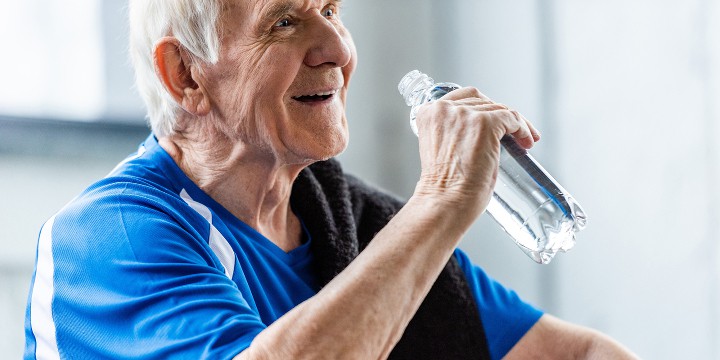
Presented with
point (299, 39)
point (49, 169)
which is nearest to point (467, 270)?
point (299, 39)

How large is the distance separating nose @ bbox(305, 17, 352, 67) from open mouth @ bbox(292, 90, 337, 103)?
34 millimetres

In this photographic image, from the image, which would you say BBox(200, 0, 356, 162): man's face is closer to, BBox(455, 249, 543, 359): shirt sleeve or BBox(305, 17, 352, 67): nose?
BBox(305, 17, 352, 67): nose

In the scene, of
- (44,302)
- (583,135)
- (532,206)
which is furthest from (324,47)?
(583,135)

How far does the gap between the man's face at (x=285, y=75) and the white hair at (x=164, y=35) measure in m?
0.02

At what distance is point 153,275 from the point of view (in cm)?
86

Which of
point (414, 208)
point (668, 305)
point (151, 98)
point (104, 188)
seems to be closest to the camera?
point (414, 208)

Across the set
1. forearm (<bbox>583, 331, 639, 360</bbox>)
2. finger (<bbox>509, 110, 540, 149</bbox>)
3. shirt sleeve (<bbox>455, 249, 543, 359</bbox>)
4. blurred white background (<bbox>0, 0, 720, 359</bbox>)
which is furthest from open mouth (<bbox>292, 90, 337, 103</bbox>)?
blurred white background (<bbox>0, 0, 720, 359</bbox>)

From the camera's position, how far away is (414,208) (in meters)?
0.86

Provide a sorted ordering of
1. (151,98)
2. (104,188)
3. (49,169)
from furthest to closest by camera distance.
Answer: (49,169) → (151,98) → (104,188)

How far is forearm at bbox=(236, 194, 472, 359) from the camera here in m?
0.77

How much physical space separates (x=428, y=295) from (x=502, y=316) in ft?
0.34

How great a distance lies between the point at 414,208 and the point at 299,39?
301mm

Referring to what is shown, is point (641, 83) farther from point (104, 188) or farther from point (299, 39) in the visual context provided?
point (104, 188)

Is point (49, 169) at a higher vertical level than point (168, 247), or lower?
lower
